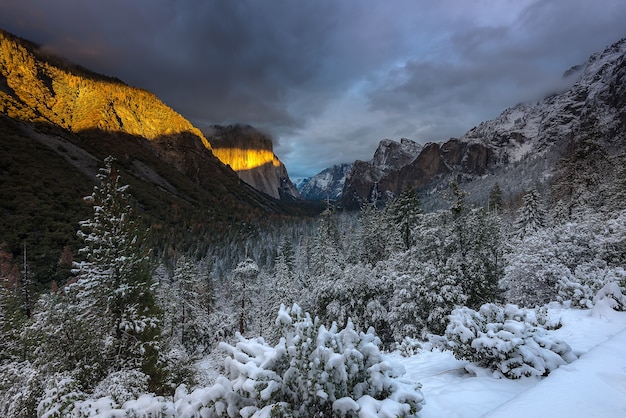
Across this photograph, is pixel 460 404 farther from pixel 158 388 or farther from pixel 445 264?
pixel 158 388

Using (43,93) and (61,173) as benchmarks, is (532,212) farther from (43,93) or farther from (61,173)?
(43,93)

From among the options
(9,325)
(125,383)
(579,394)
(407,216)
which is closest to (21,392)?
(125,383)

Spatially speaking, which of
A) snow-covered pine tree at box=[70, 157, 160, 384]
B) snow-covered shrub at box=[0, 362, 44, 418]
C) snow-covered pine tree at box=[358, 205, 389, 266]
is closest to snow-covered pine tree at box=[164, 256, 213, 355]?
snow-covered pine tree at box=[358, 205, 389, 266]

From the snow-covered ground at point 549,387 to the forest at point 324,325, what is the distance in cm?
34

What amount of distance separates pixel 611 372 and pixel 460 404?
6.13 ft

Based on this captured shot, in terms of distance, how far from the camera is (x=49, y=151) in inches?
4850

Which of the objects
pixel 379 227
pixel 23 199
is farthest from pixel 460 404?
pixel 23 199

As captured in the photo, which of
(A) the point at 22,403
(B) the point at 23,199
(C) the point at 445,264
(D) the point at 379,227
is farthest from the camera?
(B) the point at 23,199

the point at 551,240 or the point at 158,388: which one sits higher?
the point at 551,240

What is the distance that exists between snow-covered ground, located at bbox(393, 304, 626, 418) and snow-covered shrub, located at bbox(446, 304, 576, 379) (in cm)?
18

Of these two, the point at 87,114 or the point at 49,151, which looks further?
the point at 87,114

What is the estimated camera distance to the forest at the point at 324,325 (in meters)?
3.33

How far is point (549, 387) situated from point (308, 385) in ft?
9.07

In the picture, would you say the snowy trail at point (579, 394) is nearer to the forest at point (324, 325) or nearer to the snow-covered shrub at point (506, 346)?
the snow-covered shrub at point (506, 346)
